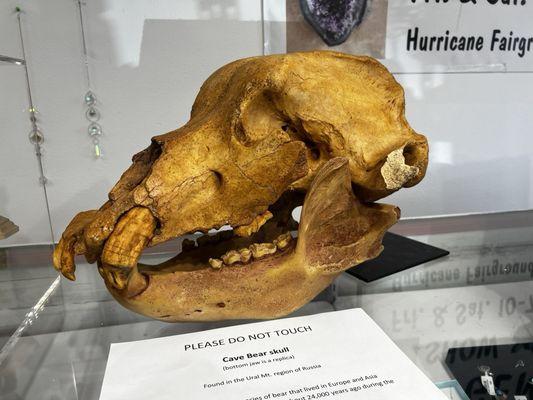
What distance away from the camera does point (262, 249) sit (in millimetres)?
929

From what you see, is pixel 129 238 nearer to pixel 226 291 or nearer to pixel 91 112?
pixel 226 291

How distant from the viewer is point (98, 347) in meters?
1.04

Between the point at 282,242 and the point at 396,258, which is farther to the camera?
the point at 396,258

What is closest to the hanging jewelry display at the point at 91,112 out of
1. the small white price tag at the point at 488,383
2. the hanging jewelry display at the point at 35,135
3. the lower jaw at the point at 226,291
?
the hanging jewelry display at the point at 35,135

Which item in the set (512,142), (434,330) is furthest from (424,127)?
(434,330)

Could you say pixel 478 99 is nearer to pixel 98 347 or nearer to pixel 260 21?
pixel 260 21

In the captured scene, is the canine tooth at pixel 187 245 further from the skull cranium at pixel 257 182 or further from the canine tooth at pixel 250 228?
the canine tooth at pixel 250 228

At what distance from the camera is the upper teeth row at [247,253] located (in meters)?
0.91

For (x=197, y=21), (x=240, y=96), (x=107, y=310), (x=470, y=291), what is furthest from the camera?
(x=197, y=21)

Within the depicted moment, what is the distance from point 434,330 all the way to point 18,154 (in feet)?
3.90

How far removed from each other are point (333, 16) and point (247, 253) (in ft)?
3.65

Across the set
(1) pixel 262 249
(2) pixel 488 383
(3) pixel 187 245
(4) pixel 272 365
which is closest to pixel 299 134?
(1) pixel 262 249

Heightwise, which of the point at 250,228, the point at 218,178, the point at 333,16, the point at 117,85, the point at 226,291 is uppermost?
the point at 333,16

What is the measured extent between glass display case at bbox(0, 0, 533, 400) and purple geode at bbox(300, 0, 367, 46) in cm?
1
